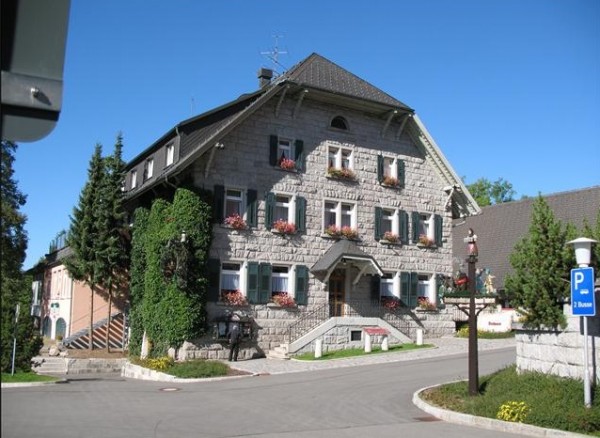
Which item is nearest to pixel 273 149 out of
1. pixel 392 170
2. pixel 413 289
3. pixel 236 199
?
pixel 236 199

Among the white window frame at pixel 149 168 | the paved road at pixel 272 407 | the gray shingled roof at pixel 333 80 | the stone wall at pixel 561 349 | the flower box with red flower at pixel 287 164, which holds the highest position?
the gray shingled roof at pixel 333 80

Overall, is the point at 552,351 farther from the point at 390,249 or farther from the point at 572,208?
the point at 572,208

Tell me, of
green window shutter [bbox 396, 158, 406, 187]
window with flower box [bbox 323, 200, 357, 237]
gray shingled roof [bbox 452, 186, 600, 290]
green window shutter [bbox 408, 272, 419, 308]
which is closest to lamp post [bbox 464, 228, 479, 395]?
window with flower box [bbox 323, 200, 357, 237]

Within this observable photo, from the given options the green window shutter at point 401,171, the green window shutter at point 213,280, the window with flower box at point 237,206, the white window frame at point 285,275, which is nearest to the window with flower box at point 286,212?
the window with flower box at point 237,206

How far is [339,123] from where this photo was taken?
1158 inches

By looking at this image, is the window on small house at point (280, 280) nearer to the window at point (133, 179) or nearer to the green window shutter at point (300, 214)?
the green window shutter at point (300, 214)

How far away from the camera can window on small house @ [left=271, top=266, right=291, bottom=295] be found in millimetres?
26672

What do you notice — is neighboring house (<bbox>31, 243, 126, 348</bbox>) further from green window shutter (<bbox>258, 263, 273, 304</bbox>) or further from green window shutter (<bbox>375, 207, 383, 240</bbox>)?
green window shutter (<bbox>375, 207, 383, 240</bbox>)

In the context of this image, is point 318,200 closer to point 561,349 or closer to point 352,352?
point 352,352

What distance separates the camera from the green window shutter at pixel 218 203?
2531cm

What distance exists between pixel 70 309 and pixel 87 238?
22.1 feet

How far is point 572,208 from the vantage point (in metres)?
38.2

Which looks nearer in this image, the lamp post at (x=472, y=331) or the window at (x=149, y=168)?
the lamp post at (x=472, y=331)

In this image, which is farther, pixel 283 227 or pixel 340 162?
pixel 340 162
